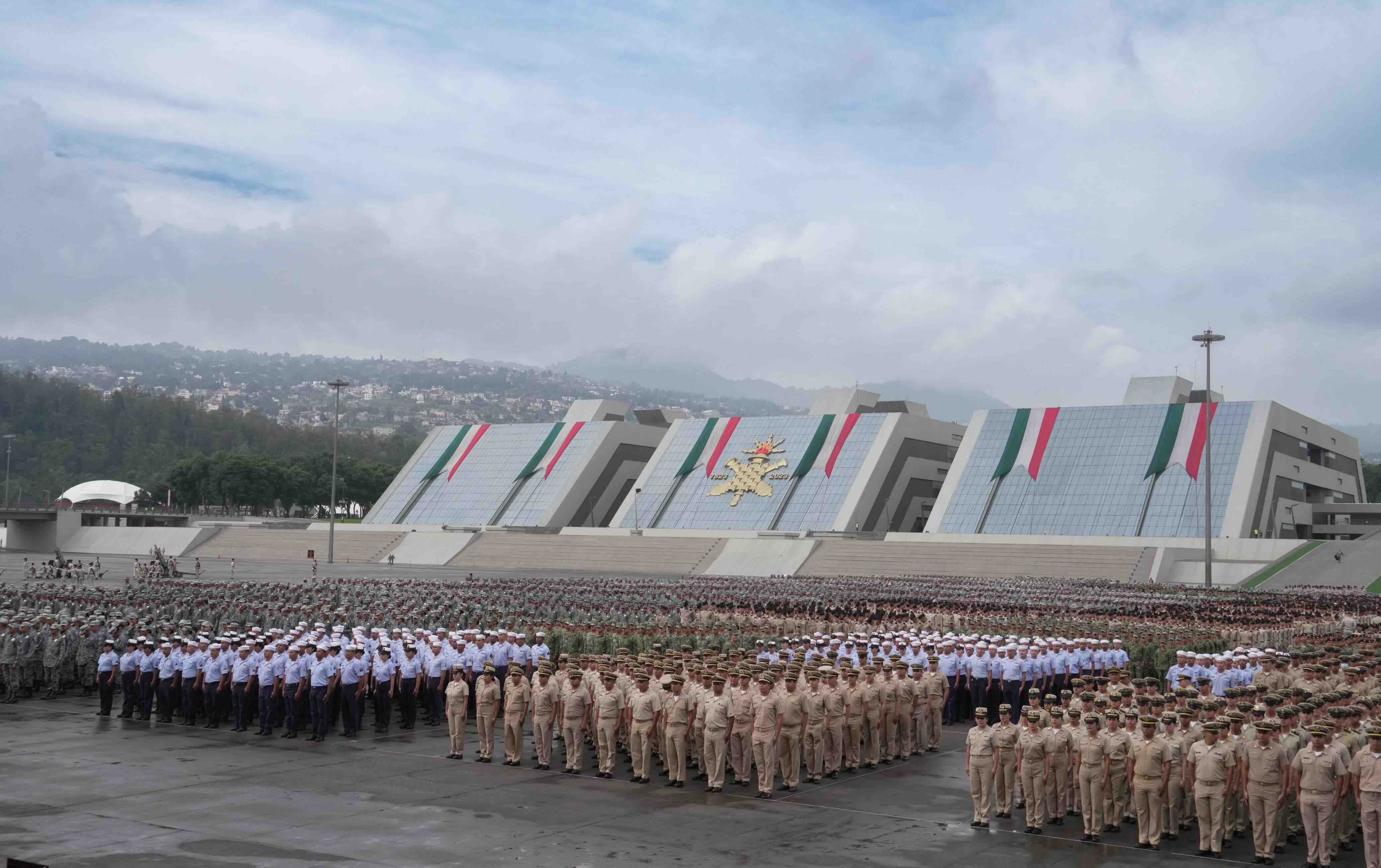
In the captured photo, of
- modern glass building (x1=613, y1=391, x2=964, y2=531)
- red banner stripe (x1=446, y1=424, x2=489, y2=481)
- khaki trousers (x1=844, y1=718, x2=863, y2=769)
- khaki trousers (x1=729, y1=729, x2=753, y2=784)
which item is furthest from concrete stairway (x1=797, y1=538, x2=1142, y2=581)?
khaki trousers (x1=729, y1=729, x2=753, y2=784)

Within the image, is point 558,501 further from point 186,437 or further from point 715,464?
point 186,437

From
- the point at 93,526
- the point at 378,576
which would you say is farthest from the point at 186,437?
the point at 378,576

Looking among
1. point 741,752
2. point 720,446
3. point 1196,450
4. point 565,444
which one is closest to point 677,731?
point 741,752

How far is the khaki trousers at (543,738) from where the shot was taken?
14508 millimetres

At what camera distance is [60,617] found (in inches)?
796

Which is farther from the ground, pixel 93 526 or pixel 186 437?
pixel 186 437

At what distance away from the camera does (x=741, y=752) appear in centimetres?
1375

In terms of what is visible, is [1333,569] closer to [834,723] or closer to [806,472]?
[806,472]

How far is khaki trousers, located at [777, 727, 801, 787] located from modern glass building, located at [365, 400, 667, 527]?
63.2 meters

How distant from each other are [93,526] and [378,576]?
37.2 meters

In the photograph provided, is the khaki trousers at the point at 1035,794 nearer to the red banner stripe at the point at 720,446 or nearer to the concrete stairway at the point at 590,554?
the concrete stairway at the point at 590,554

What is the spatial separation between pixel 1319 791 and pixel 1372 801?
46cm

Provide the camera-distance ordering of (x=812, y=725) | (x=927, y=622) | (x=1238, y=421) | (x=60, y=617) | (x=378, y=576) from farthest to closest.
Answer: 1. (x=1238, y=421)
2. (x=378, y=576)
3. (x=927, y=622)
4. (x=60, y=617)
5. (x=812, y=725)

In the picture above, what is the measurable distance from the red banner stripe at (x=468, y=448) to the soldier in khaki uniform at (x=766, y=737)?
73.3 meters
